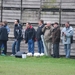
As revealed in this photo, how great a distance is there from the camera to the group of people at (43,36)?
23.9 m

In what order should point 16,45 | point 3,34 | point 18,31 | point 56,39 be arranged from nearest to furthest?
point 56,39 < point 18,31 < point 3,34 < point 16,45

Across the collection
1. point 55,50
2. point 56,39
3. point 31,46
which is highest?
point 56,39

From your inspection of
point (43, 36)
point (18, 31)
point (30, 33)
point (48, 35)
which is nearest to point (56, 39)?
point (48, 35)

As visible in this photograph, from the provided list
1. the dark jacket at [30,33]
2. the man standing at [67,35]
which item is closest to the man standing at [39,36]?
the dark jacket at [30,33]

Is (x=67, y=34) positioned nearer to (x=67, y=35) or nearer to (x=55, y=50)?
Result: (x=67, y=35)

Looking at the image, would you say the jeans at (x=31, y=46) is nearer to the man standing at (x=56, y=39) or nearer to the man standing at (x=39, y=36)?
the man standing at (x=39, y=36)

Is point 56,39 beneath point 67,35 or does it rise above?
beneath

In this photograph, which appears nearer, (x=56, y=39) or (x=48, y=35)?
(x=56, y=39)

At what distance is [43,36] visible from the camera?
24047 mm

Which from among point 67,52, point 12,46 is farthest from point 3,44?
point 67,52

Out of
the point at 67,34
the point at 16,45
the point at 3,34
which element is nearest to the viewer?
the point at 67,34

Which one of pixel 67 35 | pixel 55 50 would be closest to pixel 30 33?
pixel 55 50

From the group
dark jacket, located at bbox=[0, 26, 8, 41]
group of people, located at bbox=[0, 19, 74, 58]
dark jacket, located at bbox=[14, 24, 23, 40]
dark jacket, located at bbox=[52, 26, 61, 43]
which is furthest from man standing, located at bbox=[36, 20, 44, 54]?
dark jacket, located at bbox=[0, 26, 8, 41]

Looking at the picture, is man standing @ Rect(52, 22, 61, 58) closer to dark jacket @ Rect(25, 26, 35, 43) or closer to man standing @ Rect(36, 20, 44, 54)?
man standing @ Rect(36, 20, 44, 54)
